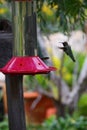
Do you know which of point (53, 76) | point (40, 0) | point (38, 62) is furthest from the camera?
point (53, 76)

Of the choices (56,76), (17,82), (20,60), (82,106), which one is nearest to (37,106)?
(82,106)

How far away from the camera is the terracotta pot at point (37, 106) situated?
5.94 meters

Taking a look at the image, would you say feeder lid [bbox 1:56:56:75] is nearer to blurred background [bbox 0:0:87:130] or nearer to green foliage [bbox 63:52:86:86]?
blurred background [bbox 0:0:87:130]

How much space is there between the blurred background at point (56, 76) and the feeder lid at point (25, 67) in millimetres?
237

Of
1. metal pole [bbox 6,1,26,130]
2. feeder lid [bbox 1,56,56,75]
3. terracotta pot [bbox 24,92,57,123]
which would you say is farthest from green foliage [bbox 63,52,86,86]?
feeder lid [bbox 1,56,56,75]

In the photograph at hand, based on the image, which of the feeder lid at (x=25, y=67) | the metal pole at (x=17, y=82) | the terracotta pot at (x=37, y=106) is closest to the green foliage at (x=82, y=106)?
the terracotta pot at (x=37, y=106)

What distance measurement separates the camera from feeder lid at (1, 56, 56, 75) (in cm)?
161

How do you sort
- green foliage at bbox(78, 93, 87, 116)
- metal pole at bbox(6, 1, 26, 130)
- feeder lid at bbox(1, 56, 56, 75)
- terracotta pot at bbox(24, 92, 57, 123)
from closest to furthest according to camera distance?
feeder lid at bbox(1, 56, 56, 75), metal pole at bbox(6, 1, 26, 130), green foliage at bbox(78, 93, 87, 116), terracotta pot at bbox(24, 92, 57, 123)

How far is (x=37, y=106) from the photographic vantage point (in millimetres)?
6043

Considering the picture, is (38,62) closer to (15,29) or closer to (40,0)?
(15,29)

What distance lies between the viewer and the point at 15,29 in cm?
175

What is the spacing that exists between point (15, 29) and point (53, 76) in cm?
313

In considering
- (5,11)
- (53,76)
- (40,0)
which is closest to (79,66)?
(53,76)

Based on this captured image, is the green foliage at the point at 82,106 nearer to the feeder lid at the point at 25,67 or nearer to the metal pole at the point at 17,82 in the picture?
the metal pole at the point at 17,82
